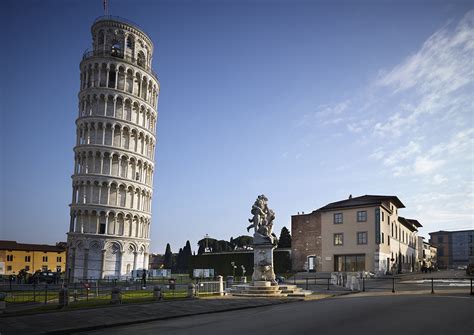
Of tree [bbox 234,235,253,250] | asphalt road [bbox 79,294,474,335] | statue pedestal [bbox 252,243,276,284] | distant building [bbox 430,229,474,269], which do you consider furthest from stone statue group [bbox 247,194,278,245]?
distant building [bbox 430,229,474,269]

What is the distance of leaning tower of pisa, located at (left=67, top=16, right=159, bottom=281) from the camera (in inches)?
2625

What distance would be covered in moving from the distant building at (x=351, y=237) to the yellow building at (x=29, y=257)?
62.6 m

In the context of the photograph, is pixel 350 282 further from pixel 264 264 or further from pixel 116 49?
pixel 116 49

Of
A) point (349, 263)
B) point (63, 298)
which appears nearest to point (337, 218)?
point (349, 263)

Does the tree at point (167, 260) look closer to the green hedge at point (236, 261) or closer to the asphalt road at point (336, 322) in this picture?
the green hedge at point (236, 261)

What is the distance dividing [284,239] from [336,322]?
7700 cm

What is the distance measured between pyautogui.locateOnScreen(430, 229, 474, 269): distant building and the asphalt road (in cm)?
14666

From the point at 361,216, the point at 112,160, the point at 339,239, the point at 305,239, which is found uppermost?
the point at 112,160

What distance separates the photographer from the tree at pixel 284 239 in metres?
88.0

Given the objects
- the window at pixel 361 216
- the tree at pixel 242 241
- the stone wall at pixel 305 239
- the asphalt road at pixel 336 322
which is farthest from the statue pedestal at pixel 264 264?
the tree at pixel 242 241

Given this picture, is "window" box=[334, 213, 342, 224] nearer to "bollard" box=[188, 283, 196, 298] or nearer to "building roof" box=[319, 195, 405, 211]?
"building roof" box=[319, 195, 405, 211]

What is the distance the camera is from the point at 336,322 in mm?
13133

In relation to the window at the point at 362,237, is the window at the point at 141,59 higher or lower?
higher

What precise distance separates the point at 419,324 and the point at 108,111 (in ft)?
216
